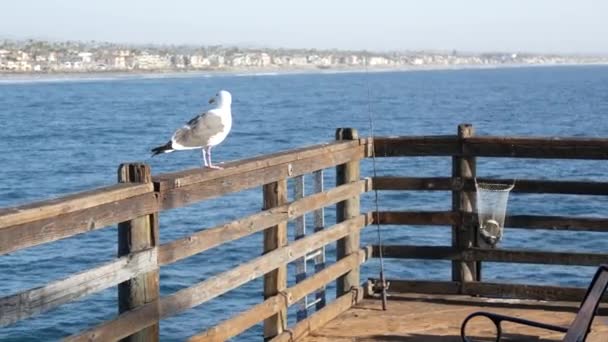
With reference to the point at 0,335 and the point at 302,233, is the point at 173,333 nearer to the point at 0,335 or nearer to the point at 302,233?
the point at 0,335

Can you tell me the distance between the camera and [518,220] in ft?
26.5

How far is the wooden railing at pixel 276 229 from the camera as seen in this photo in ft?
15.3

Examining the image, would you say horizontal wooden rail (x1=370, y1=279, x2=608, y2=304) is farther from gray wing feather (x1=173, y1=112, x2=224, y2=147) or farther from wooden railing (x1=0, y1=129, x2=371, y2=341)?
gray wing feather (x1=173, y1=112, x2=224, y2=147)

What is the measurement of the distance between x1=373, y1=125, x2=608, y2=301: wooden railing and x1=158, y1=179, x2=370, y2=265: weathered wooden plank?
417mm

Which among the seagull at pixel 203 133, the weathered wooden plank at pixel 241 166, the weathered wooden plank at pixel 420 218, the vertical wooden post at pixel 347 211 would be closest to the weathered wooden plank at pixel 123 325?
the weathered wooden plank at pixel 241 166

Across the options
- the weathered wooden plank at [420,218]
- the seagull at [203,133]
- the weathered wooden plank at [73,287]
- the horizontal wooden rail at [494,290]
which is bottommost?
the horizontal wooden rail at [494,290]

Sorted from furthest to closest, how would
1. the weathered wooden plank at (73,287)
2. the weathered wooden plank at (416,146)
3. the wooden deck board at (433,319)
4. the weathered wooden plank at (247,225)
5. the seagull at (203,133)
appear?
the weathered wooden plank at (416,146)
the wooden deck board at (433,319)
the seagull at (203,133)
the weathered wooden plank at (247,225)
the weathered wooden plank at (73,287)

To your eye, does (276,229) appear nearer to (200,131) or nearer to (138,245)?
(200,131)

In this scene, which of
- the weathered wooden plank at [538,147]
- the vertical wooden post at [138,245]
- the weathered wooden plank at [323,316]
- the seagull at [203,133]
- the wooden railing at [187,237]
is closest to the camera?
the wooden railing at [187,237]

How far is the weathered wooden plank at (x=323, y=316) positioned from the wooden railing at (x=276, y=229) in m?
0.01

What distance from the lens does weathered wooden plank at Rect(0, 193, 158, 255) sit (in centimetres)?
432

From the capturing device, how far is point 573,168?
3114 cm

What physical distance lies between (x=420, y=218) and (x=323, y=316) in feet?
4.00

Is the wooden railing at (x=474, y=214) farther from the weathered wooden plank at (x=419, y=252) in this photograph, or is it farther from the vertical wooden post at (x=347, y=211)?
the vertical wooden post at (x=347, y=211)
